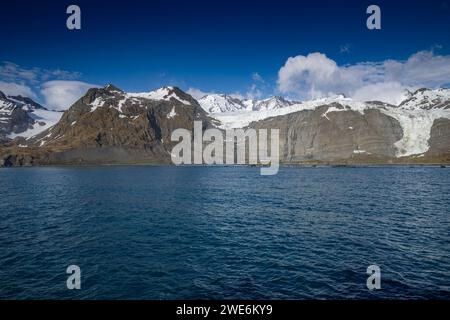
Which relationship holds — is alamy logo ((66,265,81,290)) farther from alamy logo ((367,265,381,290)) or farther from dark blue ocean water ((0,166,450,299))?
alamy logo ((367,265,381,290))

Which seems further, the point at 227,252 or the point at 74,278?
the point at 227,252

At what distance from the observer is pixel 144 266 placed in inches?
1438

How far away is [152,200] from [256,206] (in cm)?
3026

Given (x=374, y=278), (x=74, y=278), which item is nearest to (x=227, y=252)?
(x=374, y=278)

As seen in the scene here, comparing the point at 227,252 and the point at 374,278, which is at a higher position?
the point at 374,278

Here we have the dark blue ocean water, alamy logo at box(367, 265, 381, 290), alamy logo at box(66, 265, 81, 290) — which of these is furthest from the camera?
alamy logo at box(66, 265, 81, 290)

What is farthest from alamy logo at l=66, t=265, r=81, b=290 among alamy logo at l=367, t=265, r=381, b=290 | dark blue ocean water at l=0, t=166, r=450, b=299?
alamy logo at l=367, t=265, r=381, b=290

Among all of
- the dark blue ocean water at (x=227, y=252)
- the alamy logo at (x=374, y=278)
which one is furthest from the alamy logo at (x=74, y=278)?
the alamy logo at (x=374, y=278)

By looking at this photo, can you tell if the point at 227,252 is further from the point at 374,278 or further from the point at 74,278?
the point at 74,278

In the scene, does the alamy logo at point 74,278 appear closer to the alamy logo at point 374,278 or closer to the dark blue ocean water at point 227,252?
the dark blue ocean water at point 227,252

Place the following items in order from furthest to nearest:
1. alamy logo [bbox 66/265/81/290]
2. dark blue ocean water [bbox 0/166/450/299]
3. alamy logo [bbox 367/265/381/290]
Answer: alamy logo [bbox 66/265/81/290] → dark blue ocean water [bbox 0/166/450/299] → alamy logo [bbox 367/265/381/290]

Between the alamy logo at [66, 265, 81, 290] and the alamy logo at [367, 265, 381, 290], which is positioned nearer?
the alamy logo at [367, 265, 381, 290]
